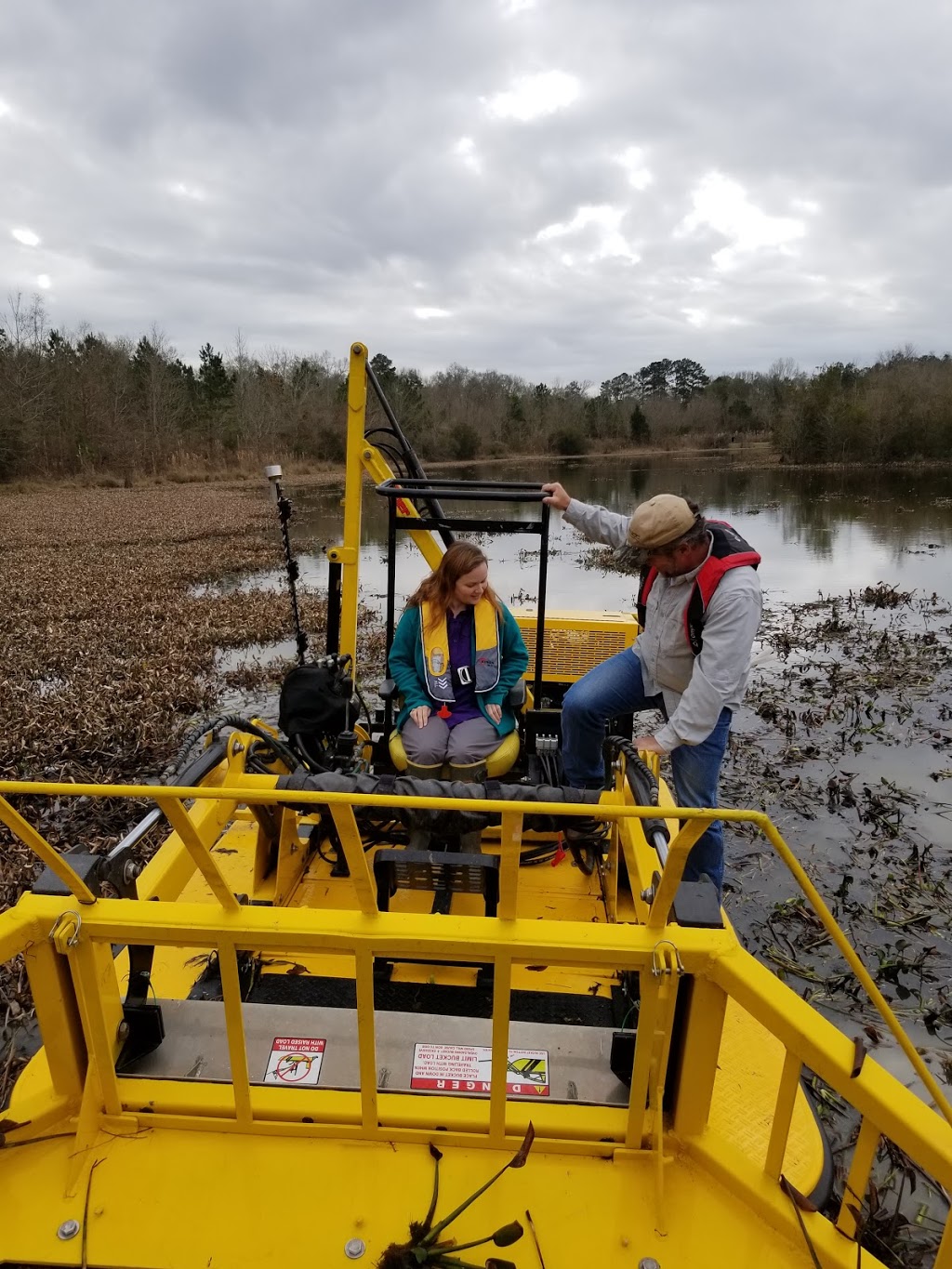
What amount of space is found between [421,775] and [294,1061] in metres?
1.69

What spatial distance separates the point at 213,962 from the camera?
3.10 metres

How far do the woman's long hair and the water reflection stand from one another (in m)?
9.33

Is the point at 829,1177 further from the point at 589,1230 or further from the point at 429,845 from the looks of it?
the point at 429,845

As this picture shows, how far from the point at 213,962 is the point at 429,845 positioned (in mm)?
1146

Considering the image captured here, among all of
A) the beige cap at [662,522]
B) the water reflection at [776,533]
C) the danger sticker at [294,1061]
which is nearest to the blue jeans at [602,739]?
the beige cap at [662,522]

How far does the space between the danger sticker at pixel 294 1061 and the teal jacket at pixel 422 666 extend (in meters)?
1.88

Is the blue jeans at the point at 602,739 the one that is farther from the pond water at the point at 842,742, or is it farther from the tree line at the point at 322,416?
the tree line at the point at 322,416

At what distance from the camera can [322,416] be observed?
185ft

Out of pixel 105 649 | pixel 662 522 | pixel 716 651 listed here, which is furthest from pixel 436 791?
pixel 105 649

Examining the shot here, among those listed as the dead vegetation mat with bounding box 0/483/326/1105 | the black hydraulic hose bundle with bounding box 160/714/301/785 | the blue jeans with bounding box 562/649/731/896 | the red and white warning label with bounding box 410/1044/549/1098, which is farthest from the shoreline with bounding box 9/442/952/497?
the red and white warning label with bounding box 410/1044/549/1098

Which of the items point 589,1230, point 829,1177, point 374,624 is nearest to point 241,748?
point 589,1230

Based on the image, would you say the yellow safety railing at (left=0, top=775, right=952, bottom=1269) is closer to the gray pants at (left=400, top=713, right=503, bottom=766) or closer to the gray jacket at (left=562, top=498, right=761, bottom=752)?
the gray jacket at (left=562, top=498, right=761, bottom=752)

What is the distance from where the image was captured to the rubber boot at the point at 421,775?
366 cm

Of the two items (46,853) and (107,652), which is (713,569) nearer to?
(46,853)
